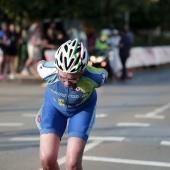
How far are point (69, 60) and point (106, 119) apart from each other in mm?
6342

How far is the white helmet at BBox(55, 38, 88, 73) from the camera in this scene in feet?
19.8

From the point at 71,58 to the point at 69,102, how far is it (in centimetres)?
63

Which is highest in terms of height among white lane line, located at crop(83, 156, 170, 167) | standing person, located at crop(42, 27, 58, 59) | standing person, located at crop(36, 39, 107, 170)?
standing person, located at crop(36, 39, 107, 170)

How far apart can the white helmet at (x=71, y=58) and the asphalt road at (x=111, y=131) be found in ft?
7.14

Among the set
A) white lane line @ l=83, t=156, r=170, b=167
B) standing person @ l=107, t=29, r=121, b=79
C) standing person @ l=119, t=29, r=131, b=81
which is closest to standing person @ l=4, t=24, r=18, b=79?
standing person @ l=107, t=29, r=121, b=79

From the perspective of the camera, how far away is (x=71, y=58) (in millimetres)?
6031

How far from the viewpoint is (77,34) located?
98.8ft

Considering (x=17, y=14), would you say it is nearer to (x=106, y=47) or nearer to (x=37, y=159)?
(x=106, y=47)

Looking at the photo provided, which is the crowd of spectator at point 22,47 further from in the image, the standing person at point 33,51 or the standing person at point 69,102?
the standing person at point 69,102

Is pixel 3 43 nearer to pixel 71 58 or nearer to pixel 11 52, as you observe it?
pixel 11 52

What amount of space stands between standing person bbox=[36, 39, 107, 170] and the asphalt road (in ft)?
5.11

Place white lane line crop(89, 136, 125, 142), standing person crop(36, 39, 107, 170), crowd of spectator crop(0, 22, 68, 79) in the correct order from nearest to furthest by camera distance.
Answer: standing person crop(36, 39, 107, 170) → white lane line crop(89, 136, 125, 142) → crowd of spectator crop(0, 22, 68, 79)

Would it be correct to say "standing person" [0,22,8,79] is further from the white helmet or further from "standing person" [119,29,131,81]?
the white helmet

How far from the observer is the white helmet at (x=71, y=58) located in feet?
19.8
